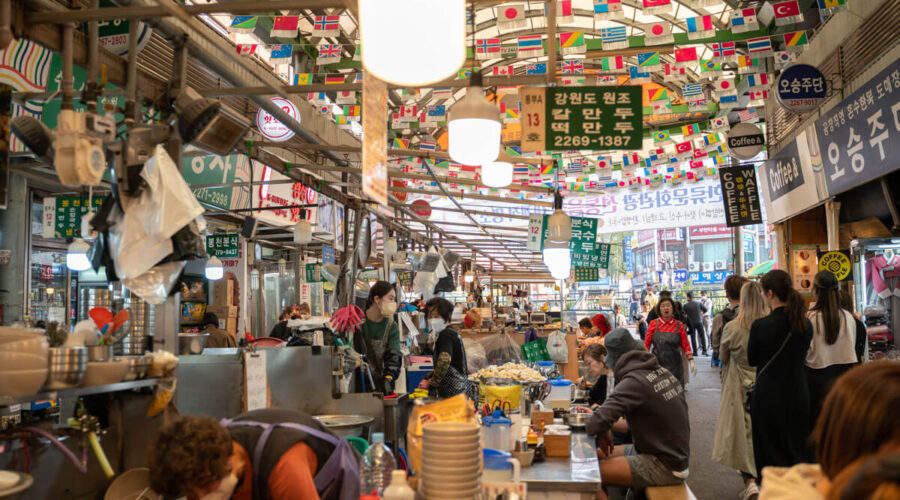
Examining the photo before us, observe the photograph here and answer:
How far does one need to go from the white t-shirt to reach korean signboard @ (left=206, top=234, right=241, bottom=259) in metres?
8.89

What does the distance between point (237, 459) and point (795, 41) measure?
319 inches

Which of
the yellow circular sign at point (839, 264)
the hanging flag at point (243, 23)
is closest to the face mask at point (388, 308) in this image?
the hanging flag at point (243, 23)

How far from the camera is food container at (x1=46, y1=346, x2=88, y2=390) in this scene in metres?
2.88

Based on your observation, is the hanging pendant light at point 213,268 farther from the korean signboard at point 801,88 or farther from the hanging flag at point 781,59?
the hanging flag at point 781,59

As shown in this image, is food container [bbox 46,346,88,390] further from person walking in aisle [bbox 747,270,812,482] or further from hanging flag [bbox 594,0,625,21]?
hanging flag [bbox 594,0,625,21]

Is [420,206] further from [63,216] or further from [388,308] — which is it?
[63,216]

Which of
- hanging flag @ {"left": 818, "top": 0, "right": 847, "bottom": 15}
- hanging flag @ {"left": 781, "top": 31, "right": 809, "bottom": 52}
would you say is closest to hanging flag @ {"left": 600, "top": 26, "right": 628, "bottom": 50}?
hanging flag @ {"left": 781, "top": 31, "right": 809, "bottom": 52}

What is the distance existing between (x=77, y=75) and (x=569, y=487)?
5.59 m

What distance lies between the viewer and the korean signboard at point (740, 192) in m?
11.2

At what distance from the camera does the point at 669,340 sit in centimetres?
950

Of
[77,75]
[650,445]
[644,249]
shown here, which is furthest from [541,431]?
[644,249]

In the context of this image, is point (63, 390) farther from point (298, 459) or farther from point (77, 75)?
point (77, 75)

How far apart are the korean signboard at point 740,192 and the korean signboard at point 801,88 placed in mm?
2882

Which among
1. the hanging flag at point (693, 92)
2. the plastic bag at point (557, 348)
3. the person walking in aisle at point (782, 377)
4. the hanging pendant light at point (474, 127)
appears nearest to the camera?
the hanging pendant light at point (474, 127)
